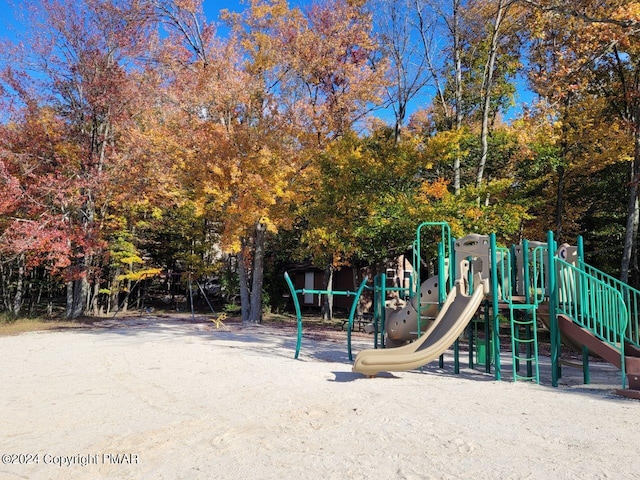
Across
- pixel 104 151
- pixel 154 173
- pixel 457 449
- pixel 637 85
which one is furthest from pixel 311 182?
pixel 457 449

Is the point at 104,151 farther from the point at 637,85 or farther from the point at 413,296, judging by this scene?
the point at 637,85

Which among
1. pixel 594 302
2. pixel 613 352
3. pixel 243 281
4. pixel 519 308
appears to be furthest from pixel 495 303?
pixel 243 281

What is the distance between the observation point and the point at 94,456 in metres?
3.70

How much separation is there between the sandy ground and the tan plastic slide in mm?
294

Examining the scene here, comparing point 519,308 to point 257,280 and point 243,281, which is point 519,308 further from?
point 243,281

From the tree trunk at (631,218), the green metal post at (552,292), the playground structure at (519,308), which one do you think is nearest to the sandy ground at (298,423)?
the playground structure at (519,308)

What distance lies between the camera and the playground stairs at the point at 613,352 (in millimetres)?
6102

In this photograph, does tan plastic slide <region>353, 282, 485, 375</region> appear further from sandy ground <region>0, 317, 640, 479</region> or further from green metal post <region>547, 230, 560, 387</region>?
green metal post <region>547, 230, 560, 387</region>

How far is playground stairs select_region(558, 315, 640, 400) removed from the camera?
20.0ft

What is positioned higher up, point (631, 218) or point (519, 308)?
point (631, 218)

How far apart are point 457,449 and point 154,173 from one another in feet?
56.0

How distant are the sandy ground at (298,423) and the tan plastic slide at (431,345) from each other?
0.96 ft

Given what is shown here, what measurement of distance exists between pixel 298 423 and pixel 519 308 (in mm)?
4504

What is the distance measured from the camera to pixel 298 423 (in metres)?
4.70
